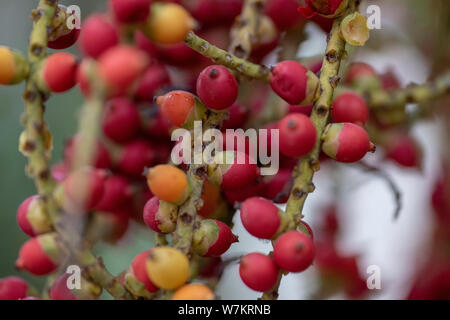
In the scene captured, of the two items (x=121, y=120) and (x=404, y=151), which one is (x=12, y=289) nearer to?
(x=121, y=120)

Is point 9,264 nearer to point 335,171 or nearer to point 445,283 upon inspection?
point 335,171

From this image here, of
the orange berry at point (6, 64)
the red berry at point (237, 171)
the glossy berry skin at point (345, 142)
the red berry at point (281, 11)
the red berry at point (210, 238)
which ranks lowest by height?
the red berry at point (210, 238)

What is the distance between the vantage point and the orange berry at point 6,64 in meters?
0.42

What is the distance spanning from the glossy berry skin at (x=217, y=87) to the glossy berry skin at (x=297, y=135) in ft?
0.15

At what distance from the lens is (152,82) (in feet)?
2.11

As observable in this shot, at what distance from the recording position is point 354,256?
0.76 metres

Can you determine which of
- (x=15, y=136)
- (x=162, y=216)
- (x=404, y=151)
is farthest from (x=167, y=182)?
(x=15, y=136)

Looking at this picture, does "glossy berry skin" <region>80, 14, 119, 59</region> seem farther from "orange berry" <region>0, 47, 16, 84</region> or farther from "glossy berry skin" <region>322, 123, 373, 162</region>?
"glossy berry skin" <region>322, 123, 373, 162</region>

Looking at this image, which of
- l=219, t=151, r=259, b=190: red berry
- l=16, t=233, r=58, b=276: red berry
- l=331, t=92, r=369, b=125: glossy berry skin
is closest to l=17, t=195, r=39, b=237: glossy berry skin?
l=16, t=233, r=58, b=276: red berry

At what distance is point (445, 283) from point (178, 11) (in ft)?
1.38

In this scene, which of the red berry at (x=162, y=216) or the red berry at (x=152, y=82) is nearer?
the red berry at (x=162, y=216)

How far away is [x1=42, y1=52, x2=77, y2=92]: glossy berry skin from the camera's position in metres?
0.41

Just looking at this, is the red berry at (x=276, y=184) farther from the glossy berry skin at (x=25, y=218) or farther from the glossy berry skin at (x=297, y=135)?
the glossy berry skin at (x=25, y=218)

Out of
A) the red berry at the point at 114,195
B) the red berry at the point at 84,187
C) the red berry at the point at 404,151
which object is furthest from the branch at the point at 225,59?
the red berry at the point at 404,151
